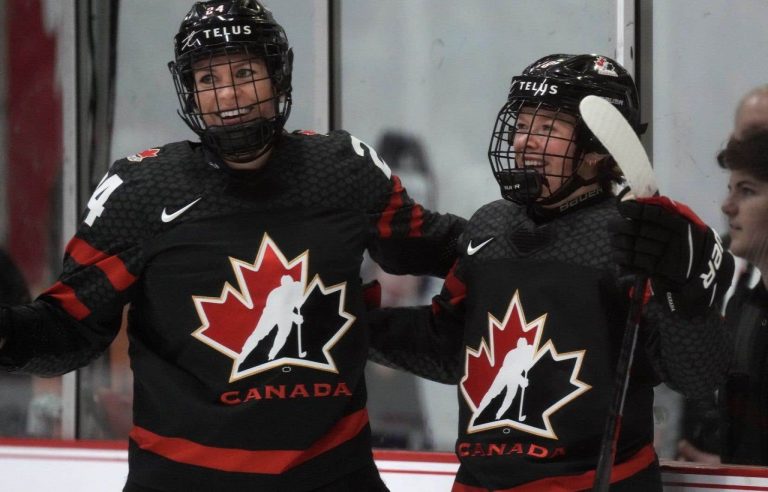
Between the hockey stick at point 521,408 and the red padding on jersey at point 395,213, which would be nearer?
the hockey stick at point 521,408

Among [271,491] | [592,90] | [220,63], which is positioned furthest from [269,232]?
[592,90]

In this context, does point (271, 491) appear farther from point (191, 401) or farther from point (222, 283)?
point (222, 283)

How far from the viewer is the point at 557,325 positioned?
5.77 ft

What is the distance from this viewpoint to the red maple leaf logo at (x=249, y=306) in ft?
5.73

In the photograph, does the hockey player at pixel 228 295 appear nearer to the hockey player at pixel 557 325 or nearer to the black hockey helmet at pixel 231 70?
the black hockey helmet at pixel 231 70

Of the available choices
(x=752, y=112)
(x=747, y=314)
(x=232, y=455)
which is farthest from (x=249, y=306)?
(x=752, y=112)

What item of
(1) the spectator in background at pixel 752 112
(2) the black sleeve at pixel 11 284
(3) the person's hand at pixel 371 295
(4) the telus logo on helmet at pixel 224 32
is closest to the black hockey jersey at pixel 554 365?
(3) the person's hand at pixel 371 295

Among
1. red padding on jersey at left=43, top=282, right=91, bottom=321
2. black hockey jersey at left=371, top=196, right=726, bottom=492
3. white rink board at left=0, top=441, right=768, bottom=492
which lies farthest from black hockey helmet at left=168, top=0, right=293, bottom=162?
white rink board at left=0, top=441, right=768, bottom=492

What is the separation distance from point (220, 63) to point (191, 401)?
1.66ft

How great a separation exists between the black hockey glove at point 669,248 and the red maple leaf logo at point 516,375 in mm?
219

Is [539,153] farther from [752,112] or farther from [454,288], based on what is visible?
[752,112]

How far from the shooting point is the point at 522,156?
1.80 m

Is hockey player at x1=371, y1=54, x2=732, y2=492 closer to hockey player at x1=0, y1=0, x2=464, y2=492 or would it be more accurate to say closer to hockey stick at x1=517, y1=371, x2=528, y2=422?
hockey stick at x1=517, y1=371, x2=528, y2=422

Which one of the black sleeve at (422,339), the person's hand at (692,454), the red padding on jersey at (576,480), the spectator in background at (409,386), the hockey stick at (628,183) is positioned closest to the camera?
the hockey stick at (628,183)
